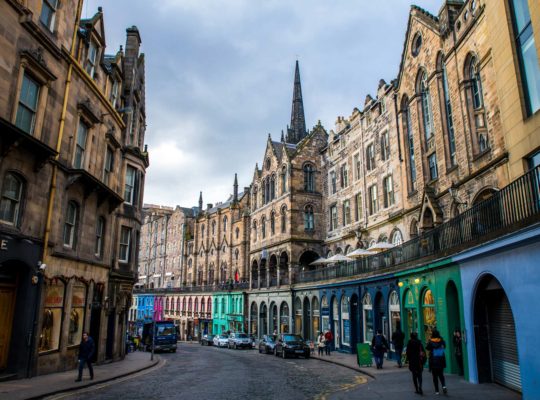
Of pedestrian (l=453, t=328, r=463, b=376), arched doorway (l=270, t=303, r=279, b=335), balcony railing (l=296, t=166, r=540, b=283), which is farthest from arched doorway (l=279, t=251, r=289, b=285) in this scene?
pedestrian (l=453, t=328, r=463, b=376)

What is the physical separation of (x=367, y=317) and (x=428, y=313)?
8.46 meters

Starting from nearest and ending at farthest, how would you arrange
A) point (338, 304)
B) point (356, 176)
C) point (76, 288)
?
point (76, 288), point (338, 304), point (356, 176)

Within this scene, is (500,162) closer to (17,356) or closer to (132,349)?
(17,356)

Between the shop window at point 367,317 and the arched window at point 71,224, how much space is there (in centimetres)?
1737

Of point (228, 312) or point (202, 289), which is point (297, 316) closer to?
point (228, 312)

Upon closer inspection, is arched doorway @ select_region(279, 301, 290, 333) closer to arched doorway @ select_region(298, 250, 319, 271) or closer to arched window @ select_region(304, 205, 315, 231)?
arched doorway @ select_region(298, 250, 319, 271)

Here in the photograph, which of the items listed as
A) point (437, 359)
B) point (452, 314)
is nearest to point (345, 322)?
point (452, 314)

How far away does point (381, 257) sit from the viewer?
2542 cm

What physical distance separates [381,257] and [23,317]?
717 inches

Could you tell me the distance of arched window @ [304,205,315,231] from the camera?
4266 cm

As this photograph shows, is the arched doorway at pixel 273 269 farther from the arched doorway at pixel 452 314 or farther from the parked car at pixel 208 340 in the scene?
the arched doorway at pixel 452 314

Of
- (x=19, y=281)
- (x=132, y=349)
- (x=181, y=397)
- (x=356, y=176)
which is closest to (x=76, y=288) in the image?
(x=19, y=281)

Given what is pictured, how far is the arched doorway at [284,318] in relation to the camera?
41550 mm

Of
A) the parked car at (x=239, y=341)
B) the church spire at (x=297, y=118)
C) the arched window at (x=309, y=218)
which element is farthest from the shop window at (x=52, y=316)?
the church spire at (x=297, y=118)
